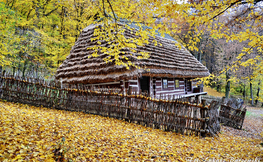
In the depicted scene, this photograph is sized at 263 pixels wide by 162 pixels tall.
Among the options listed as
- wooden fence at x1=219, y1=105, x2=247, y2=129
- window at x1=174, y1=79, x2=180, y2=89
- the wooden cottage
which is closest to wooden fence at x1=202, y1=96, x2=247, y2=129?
wooden fence at x1=219, y1=105, x2=247, y2=129

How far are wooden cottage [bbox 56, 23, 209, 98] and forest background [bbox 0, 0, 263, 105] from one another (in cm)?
78

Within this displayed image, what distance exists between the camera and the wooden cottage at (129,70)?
8816 millimetres

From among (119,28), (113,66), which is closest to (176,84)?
(113,66)

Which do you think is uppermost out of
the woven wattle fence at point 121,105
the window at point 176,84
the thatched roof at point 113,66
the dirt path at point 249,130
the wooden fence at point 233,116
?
the thatched roof at point 113,66

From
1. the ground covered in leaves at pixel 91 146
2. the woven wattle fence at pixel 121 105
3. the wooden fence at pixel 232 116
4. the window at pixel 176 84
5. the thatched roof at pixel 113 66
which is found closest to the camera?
the ground covered in leaves at pixel 91 146

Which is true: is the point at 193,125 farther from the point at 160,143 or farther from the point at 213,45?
the point at 213,45

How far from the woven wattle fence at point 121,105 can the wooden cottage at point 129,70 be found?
55.6 inches

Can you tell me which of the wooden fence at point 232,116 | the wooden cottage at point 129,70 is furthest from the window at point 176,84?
the wooden fence at point 232,116

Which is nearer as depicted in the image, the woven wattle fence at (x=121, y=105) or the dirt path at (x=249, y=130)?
the woven wattle fence at (x=121, y=105)

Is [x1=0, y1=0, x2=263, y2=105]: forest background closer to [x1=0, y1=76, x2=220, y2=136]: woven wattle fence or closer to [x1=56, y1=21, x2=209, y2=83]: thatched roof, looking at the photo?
[x1=56, y1=21, x2=209, y2=83]: thatched roof

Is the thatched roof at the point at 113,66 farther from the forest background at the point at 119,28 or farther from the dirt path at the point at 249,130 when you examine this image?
the dirt path at the point at 249,130

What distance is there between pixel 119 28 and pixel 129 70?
9.62 ft

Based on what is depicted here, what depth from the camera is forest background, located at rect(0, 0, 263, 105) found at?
4043 millimetres

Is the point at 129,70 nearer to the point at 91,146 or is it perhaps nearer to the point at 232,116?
the point at 91,146
